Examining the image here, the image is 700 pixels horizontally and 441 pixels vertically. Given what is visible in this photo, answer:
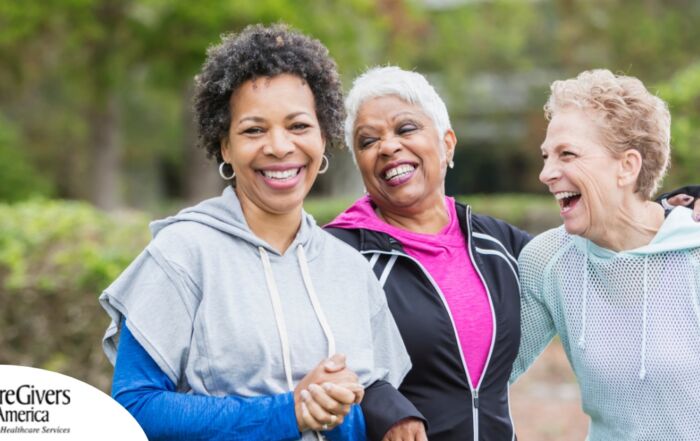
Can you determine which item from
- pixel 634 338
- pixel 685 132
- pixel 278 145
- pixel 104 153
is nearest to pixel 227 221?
pixel 278 145

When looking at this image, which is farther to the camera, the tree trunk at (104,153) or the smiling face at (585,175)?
the tree trunk at (104,153)

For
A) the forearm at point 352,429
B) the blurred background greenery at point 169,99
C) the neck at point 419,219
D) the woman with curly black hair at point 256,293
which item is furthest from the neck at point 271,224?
the blurred background greenery at point 169,99

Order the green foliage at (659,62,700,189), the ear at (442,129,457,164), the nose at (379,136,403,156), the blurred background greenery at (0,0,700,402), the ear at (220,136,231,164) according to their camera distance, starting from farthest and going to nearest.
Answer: the green foliage at (659,62,700,189), the blurred background greenery at (0,0,700,402), the ear at (442,129,457,164), the nose at (379,136,403,156), the ear at (220,136,231,164)

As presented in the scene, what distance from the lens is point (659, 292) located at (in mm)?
3166

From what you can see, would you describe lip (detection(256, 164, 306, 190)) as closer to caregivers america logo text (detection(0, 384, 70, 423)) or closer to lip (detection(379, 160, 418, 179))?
lip (detection(379, 160, 418, 179))

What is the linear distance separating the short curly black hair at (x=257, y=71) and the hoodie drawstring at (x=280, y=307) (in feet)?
1.28

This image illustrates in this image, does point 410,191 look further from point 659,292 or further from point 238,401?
point 238,401

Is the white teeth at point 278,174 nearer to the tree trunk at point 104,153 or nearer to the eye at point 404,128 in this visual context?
the eye at point 404,128

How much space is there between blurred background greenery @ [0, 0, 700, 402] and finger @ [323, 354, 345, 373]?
3.06 metres

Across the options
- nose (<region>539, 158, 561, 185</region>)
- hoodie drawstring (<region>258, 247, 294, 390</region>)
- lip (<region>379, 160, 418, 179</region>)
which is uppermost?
lip (<region>379, 160, 418, 179</region>)

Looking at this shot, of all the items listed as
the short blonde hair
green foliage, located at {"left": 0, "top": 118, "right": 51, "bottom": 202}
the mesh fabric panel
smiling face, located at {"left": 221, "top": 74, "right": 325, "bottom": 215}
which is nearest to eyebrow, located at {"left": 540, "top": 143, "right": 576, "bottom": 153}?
the short blonde hair

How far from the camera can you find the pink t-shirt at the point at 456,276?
3.30 metres

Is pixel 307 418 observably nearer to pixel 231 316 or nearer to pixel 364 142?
pixel 231 316

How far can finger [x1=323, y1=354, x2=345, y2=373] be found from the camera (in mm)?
2584
